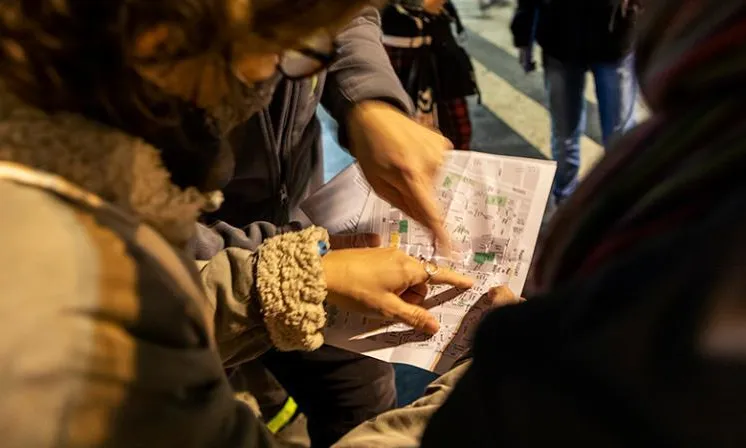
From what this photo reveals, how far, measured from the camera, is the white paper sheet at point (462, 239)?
761 mm

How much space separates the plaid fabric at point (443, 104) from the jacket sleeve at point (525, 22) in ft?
1.17

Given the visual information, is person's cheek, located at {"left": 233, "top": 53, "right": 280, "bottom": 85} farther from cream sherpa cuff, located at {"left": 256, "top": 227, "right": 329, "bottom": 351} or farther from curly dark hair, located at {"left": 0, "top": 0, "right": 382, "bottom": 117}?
cream sherpa cuff, located at {"left": 256, "top": 227, "right": 329, "bottom": 351}

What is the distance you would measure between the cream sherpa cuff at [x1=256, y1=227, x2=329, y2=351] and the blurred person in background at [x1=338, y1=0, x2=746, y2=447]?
363 millimetres

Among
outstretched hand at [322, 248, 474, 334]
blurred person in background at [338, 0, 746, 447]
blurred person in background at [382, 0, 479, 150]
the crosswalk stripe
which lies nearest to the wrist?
outstretched hand at [322, 248, 474, 334]

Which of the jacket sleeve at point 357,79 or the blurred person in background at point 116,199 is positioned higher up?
the blurred person in background at point 116,199

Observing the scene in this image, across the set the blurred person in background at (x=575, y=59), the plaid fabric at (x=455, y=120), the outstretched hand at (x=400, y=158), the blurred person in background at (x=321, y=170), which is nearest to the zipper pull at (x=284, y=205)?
the blurred person in background at (x=321, y=170)

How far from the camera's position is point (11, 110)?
1.34 feet

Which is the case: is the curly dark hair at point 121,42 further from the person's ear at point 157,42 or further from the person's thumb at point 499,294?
the person's thumb at point 499,294

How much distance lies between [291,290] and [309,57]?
0.79 ft

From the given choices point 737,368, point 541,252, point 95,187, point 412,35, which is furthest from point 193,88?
point 412,35

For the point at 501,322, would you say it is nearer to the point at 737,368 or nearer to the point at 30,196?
the point at 737,368

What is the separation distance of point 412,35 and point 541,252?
1.24m

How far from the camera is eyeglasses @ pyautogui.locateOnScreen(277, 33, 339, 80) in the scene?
1.51ft

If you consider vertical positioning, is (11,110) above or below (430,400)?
above
